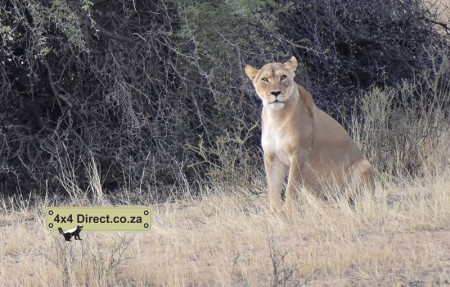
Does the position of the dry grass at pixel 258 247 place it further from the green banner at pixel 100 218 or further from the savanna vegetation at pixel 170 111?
the green banner at pixel 100 218

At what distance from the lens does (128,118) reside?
35.2 feet

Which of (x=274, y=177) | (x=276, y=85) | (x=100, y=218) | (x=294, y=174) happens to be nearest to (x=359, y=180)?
(x=294, y=174)

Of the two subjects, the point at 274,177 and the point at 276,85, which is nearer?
the point at 276,85

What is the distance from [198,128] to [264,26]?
1.38 metres

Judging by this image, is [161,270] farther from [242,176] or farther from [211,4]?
[211,4]

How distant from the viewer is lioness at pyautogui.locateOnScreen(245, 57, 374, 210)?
8.72 meters

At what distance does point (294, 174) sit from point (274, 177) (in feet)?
0.78

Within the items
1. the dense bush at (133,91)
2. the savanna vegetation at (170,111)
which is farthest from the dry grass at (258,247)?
the dense bush at (133,91)

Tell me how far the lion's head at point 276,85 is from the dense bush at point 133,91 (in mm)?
1536

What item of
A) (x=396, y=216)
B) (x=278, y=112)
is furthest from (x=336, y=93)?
(x=396, y=216)

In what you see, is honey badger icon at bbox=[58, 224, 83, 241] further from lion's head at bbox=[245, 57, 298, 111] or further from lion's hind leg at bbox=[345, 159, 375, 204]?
lion's hind leg at bbox=[345, 159, 375, 204]

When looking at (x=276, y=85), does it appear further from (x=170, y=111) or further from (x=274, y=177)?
(x=170, y=111)

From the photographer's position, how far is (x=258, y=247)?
7.49m

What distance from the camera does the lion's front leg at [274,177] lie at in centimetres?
883
